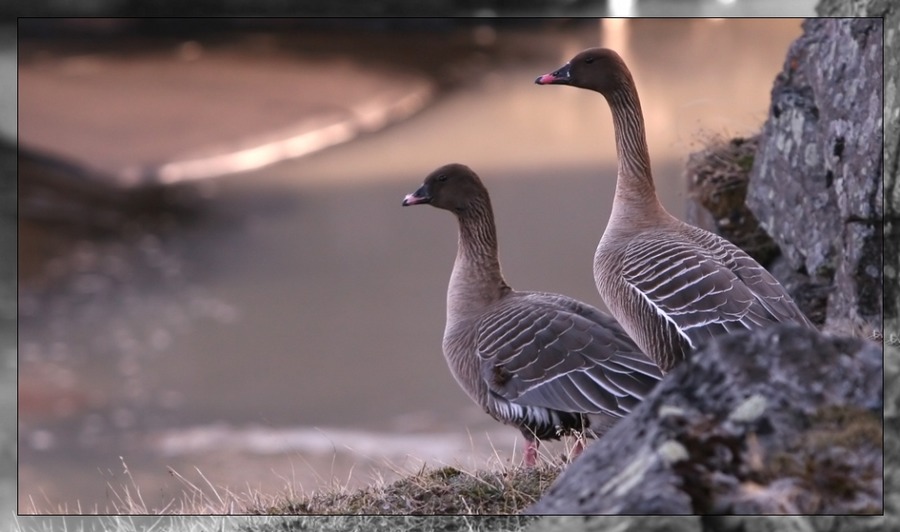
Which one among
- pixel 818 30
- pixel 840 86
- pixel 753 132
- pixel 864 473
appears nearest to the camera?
pixel 864 473

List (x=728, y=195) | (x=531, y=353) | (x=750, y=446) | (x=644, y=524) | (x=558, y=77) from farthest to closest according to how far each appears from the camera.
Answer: (x=728, y=195)
(x=558, y=77)
(x=531, y=353)
(x=750, y=446)
(x=644, y=524)

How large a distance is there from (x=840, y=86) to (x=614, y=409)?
2.97m

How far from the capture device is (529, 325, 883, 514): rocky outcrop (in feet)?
10.7

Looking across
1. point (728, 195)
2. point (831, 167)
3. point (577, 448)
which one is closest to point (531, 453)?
point (577, 448)

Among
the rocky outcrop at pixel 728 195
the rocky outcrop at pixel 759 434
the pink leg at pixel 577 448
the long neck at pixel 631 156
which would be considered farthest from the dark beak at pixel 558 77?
the rocky outcrop at pixel 728 195

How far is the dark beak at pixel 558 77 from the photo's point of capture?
5.42 m

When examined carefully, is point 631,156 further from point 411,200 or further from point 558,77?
point 411,200

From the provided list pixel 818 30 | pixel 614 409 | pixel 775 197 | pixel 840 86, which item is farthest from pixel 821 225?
pixel 614 409

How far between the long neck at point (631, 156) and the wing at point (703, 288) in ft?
1.32

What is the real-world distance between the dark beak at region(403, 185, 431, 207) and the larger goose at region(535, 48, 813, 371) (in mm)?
1002

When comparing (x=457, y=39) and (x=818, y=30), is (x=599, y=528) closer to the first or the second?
(x=457, y=39)

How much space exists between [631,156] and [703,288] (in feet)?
3.90

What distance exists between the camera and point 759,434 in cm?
338

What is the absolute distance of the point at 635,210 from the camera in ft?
18.9
